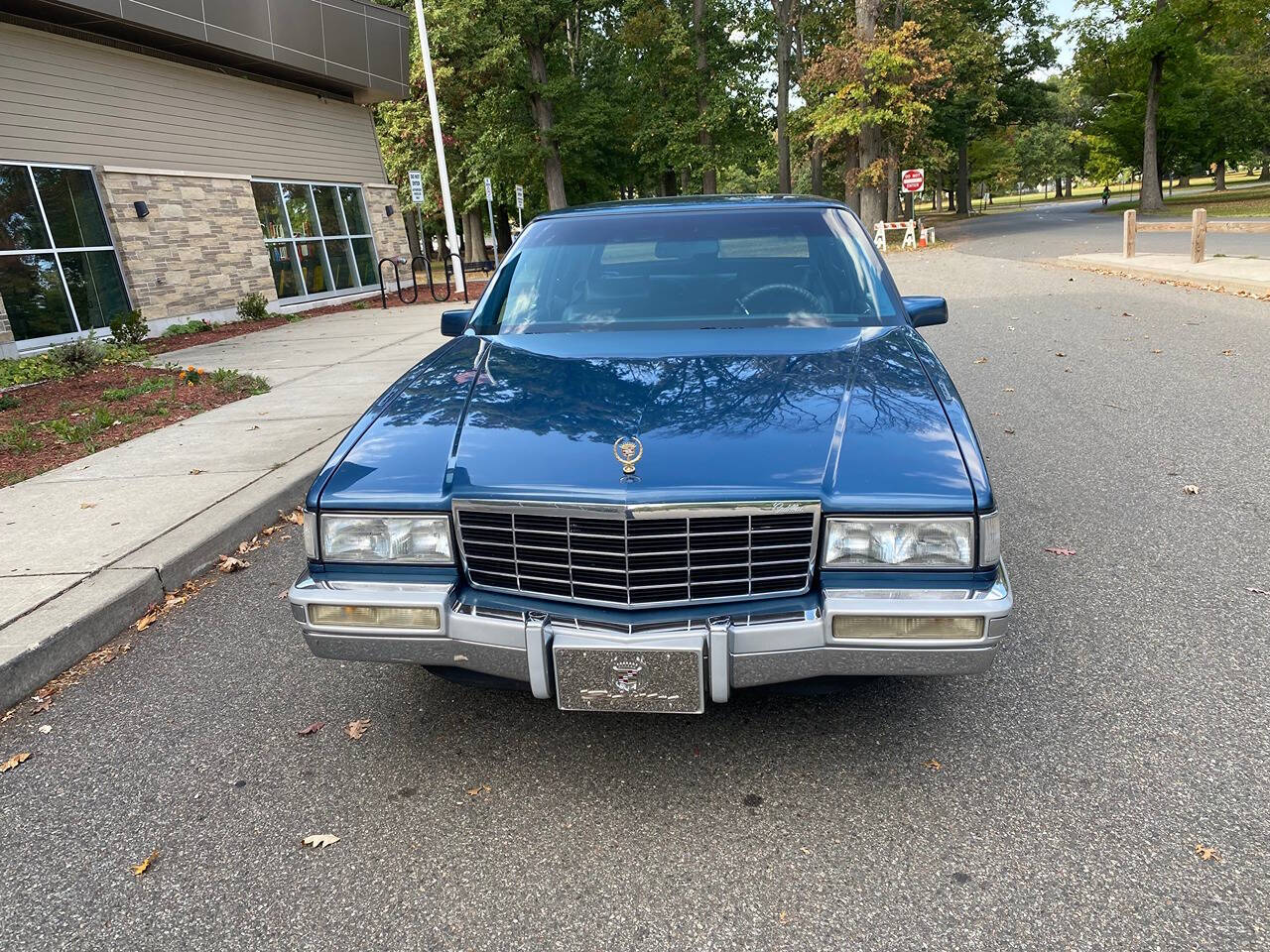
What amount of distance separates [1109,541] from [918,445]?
7.38 feet

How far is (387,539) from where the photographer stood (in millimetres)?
2455

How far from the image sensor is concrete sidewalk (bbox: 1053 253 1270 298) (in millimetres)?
11766

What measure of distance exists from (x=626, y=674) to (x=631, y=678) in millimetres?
18

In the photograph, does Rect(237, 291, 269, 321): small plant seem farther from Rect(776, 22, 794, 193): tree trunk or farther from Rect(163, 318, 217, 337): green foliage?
Rect(776, 22, 794, 193): tree trunk

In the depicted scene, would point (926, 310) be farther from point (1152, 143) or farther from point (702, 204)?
point (1152, 143)

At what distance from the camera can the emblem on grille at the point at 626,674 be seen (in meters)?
2.21

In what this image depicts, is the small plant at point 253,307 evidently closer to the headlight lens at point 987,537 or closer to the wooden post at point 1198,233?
the headlight lens at point 987,537

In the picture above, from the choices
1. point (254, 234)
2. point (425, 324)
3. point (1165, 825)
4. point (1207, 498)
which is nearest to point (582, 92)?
point (254, 234)

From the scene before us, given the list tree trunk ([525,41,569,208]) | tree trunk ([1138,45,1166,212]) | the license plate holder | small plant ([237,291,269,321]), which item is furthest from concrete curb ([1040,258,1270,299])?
tree trunk ([1138,45,1166,212])

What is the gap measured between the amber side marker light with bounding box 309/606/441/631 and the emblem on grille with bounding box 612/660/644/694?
0.53m

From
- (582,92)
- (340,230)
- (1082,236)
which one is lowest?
(1082,236)

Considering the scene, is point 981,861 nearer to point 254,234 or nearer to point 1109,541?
point 1109,541

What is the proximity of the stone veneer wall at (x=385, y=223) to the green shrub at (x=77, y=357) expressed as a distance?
11.6 metres

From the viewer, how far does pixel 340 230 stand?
19656mm
